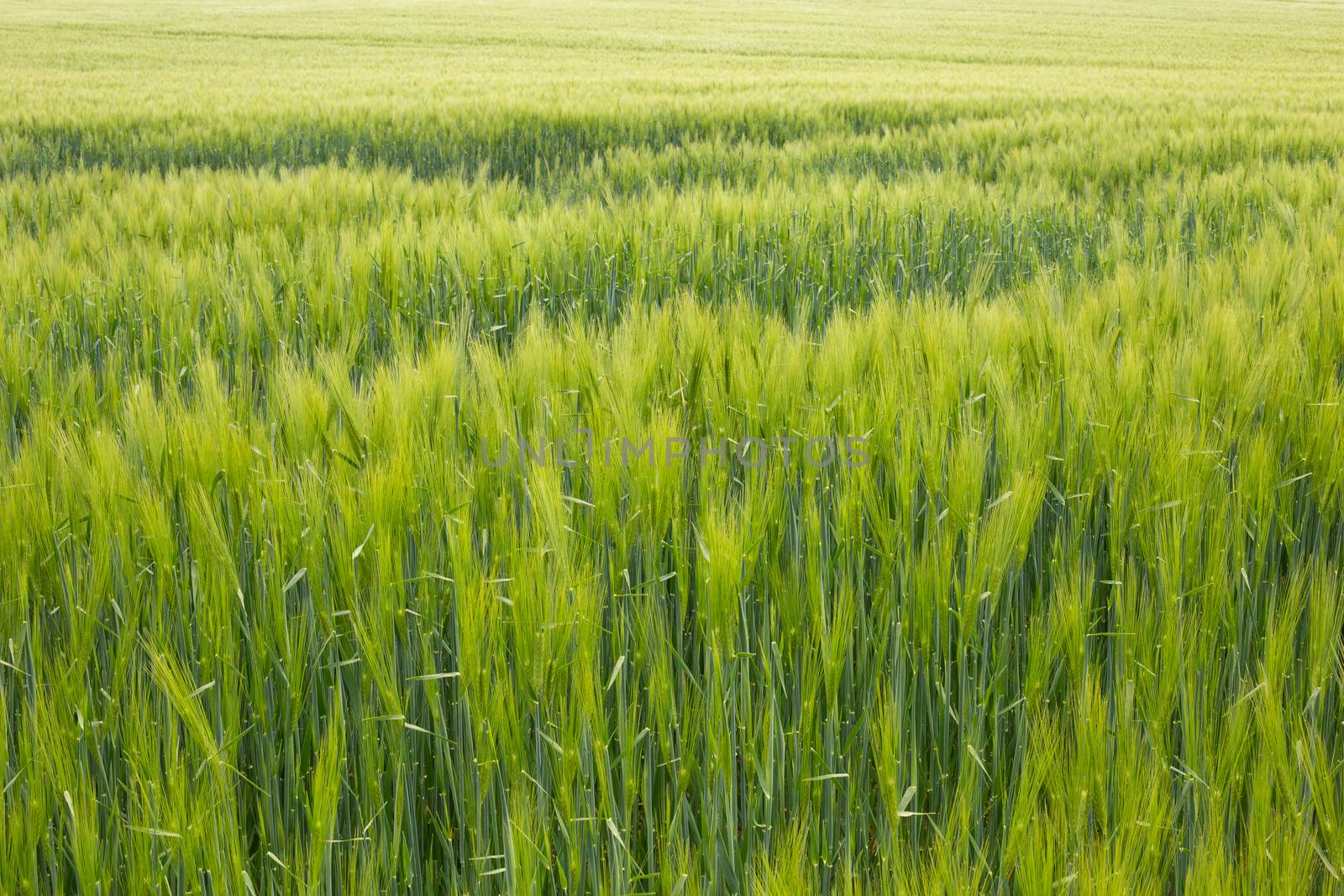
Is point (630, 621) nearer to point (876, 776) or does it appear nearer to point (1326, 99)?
point (876, 776)

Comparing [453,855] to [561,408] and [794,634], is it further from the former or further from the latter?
[561,408]

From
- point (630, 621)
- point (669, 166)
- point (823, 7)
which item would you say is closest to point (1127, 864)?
point (630, 621)

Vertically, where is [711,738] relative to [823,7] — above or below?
below

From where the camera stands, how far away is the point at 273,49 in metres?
21.0

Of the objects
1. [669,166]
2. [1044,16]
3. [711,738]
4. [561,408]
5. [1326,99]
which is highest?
[1044,16]

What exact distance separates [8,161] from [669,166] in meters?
4.39

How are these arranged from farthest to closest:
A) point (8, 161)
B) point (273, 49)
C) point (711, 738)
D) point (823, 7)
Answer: point (823, 7) → point (273, 49) → point (8, 161) → point (711, 738)

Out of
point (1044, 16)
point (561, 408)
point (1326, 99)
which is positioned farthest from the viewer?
point (1044, 16)

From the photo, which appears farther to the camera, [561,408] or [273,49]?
[273,49]

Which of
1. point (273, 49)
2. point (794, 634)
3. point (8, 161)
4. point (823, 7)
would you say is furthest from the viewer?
point (823, 7)

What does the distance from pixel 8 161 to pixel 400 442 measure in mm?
6869

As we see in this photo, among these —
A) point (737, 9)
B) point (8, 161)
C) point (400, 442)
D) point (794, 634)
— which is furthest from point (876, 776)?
point (737, 9)

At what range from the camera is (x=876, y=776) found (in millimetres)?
865

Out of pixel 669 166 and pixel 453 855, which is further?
pixel 669 166
